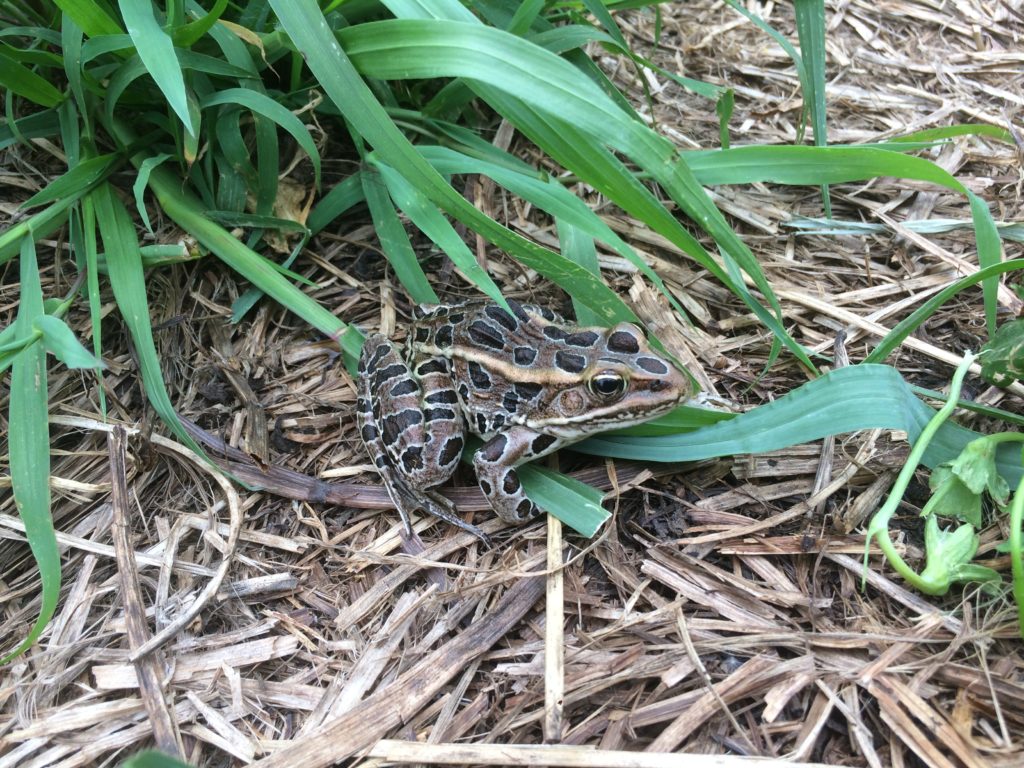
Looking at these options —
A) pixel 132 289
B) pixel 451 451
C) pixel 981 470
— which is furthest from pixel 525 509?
pixel 132 289

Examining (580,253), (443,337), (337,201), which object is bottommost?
(443,337)

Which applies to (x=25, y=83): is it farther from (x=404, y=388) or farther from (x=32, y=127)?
(x=404, y=388)

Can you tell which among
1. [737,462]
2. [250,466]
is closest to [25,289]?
[250,466]

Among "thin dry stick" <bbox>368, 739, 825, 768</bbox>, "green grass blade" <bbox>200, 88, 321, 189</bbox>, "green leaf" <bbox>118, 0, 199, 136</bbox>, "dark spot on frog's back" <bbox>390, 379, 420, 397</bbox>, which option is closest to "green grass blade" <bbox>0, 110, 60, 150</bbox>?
"green grass blade" <bbox>200, 88, 321, 189</bbox>

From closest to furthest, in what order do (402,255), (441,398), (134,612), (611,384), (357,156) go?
(134,612), (611,384), (441,398), (402,255), (357,156)

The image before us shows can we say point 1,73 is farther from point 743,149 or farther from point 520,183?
point 743,149

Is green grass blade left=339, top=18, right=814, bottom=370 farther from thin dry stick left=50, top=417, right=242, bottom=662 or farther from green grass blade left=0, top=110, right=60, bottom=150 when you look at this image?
thin dry stick left=50, top=417, right=242, bottom=662

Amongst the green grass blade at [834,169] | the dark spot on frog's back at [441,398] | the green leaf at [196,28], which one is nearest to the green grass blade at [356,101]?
the green leaf at [196,28]
